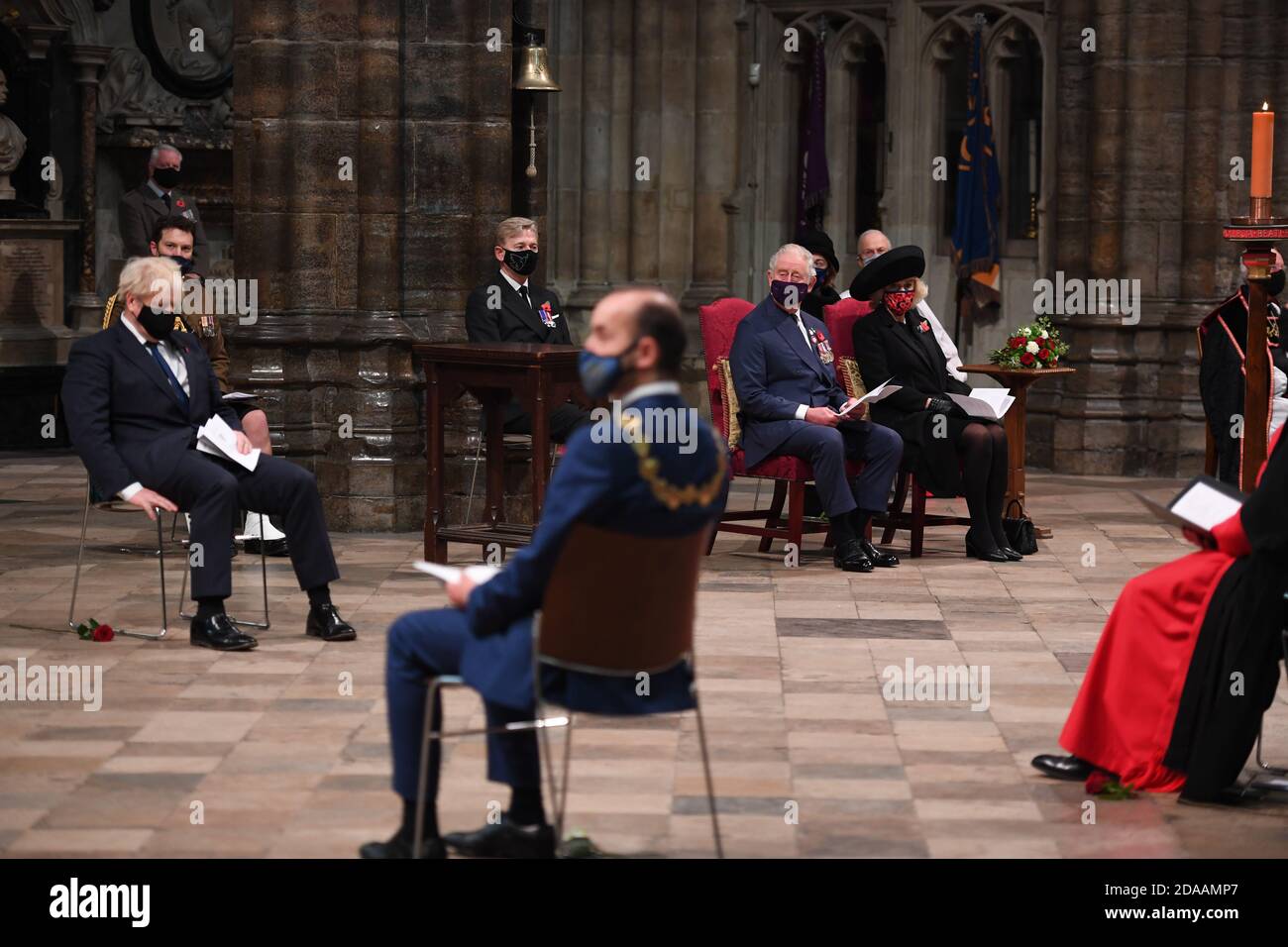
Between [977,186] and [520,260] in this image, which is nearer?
[520,260]

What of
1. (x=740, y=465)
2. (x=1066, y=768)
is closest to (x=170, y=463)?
(x=740, y=465)

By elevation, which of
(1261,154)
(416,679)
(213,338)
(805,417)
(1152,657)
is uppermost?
(1261,154)

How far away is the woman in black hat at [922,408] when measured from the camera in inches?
364

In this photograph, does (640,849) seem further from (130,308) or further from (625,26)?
(625,26)

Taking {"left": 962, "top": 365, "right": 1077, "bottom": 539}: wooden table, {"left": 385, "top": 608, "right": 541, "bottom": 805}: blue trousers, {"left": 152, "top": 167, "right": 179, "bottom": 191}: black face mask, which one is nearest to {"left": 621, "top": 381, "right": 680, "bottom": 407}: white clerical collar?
{"left": 385, "top": 608, "right": 541, "bottom": 805}: blue trousers

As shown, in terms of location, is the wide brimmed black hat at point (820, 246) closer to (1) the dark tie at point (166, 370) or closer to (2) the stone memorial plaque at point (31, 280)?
(1) the dark tie at point (166, 370)

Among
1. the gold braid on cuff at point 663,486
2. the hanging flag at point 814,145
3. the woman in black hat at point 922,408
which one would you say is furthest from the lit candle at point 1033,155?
the gold braid on cuff at point 663,486

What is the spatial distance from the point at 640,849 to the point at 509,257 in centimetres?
488

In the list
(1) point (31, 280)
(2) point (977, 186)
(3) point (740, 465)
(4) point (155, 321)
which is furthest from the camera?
(1) point (31, 280)

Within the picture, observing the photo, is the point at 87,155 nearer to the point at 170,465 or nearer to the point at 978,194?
the point at 978,194

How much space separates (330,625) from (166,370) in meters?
1.06

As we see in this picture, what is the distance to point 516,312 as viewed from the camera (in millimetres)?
9250

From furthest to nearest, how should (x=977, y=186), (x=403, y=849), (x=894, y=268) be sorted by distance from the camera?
(x=977, y=186) → (x=894, y=268) → (x=403, y=849)

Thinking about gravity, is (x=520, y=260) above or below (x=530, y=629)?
above
